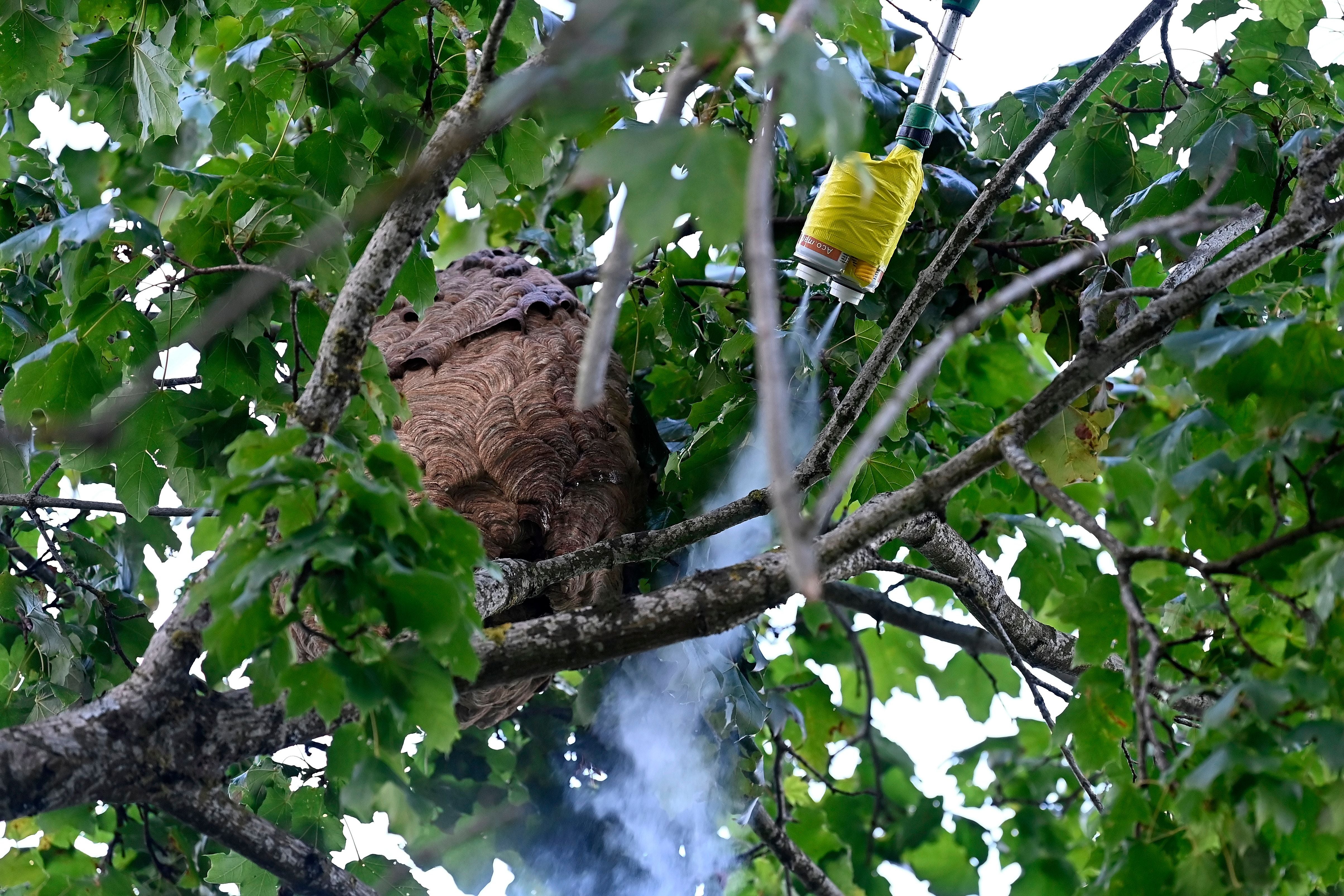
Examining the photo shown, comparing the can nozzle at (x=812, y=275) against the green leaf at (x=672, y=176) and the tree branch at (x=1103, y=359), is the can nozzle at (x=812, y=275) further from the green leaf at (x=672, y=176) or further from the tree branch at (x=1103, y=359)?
the green leaf at (x=672, y=176)

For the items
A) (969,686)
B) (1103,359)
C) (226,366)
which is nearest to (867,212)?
(1103,359)

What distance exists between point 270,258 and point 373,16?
0.60 metres

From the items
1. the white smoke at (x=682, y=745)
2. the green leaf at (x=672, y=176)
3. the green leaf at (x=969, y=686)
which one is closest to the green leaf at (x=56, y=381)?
the white smoke at (x=682, y=745)

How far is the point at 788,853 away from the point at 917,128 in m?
1.64

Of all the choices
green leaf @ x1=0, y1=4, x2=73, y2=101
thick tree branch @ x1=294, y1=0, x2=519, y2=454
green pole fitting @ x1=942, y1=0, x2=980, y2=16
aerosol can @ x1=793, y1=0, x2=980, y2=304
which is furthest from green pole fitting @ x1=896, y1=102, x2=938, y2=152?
green leaf @ x1=0, y1=4, x2=73, y2=101

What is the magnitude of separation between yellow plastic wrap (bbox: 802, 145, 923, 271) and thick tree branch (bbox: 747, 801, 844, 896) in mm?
1283

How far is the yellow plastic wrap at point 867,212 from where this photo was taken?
221 cm

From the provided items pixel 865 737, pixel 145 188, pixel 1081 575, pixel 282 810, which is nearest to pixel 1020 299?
pixel 1081 575

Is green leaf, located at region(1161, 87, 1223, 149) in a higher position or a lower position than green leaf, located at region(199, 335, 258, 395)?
higher

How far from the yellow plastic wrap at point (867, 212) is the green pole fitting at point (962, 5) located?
0.90 ft

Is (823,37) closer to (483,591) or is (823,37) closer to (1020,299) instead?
(1020,299)

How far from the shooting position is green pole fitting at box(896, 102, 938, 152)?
2328 mm

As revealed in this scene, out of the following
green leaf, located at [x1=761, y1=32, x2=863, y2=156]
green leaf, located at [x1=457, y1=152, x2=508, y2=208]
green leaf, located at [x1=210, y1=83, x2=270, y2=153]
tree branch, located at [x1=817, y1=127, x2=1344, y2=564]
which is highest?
green leaf, located at [x1=210, y1=83, x2=270, y2=153]

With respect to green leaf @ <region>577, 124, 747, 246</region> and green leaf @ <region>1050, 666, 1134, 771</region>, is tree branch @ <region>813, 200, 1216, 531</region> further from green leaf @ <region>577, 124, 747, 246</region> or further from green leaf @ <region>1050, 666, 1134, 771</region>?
green leaf @ <region>1050, 666, 1134, 771</region>
